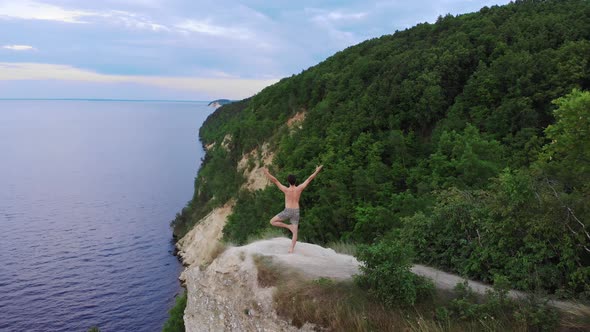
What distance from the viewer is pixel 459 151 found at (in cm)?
2634

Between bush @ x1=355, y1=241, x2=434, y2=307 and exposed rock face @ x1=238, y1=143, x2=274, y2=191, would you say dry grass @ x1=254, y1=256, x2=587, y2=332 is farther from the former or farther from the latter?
exposed rock face @ x1=238, y1=143, x2=274, y2=191

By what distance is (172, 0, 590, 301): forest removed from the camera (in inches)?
372

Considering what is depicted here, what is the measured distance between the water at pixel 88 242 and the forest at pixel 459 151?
439 inches

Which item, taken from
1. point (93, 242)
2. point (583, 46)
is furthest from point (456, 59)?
point (93, 242)

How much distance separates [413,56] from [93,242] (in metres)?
49.3

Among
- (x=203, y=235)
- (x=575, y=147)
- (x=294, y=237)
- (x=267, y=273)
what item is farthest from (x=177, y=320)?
(x=203, y=235)

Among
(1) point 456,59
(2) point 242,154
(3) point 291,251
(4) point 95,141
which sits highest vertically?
(1) point 456,59

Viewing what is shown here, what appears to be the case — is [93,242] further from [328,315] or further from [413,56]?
[328,315]

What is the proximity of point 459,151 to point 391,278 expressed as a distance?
66.0 feet

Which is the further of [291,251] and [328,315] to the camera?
[291,251]

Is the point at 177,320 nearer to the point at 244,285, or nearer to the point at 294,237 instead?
the point at 244,285

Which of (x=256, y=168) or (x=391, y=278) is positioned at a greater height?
(x=391, y=278)

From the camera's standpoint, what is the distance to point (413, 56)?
43.8 meters

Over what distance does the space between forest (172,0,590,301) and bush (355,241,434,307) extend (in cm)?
59
